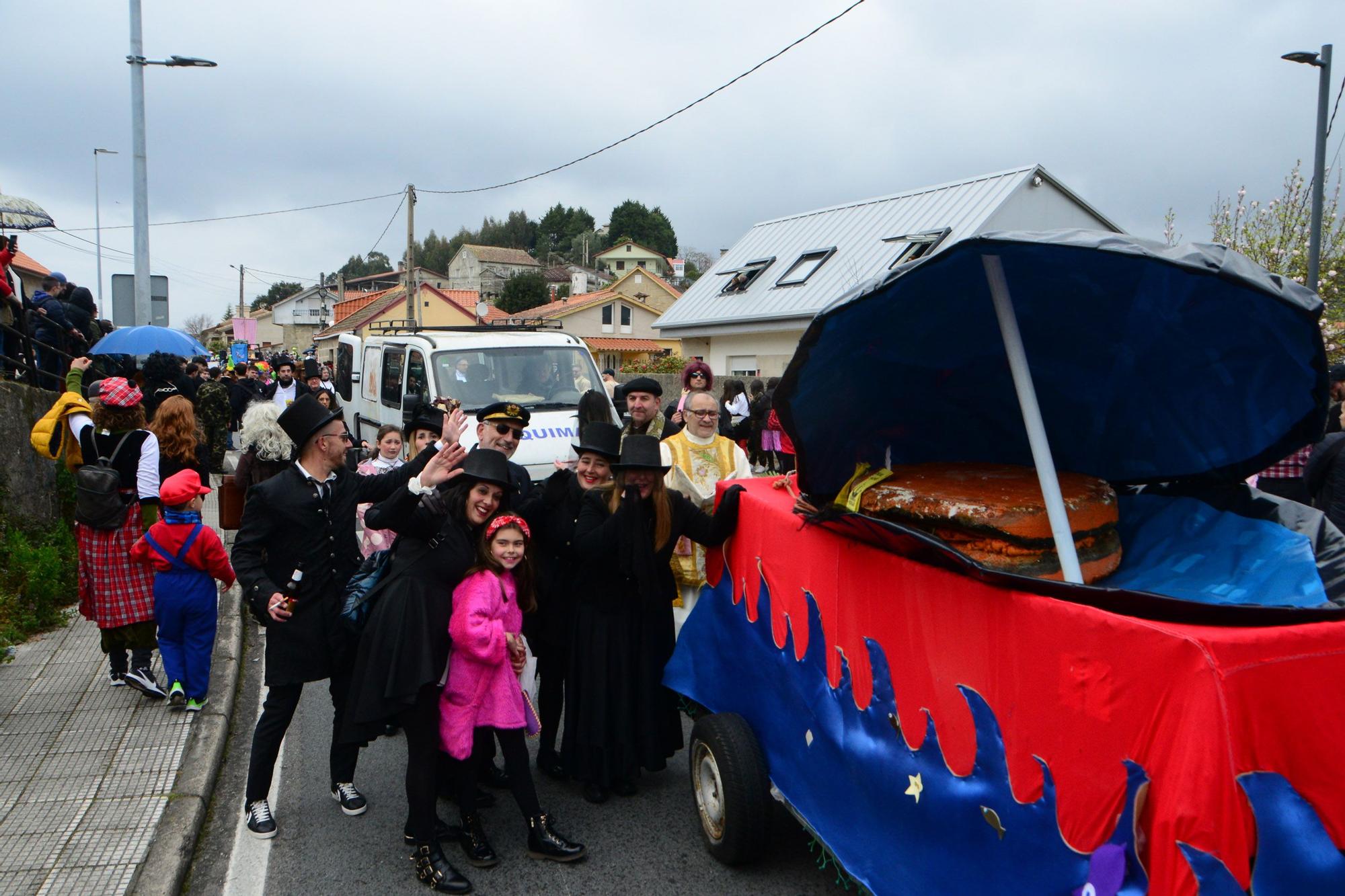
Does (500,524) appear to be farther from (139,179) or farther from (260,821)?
(139,179)

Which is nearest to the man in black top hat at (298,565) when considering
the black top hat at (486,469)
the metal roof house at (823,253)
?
the black top hat at (486,469)

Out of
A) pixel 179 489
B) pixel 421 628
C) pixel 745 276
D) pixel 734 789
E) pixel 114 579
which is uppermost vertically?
pixel 745 276

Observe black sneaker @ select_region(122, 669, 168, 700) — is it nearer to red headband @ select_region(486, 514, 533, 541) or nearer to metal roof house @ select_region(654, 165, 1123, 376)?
red headband @ select_region(486, 514, 533, 541)

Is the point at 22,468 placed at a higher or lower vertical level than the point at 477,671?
higher

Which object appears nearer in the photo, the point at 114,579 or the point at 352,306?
the point at 114,579

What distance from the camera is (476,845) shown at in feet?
13.5

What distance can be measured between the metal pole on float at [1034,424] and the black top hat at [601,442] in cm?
208

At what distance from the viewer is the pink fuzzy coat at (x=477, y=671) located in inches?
155

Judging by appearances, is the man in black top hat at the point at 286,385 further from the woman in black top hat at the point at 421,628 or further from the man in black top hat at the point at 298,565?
the woman in black top hat at the point at 421,628

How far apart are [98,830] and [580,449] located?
8.80 feet

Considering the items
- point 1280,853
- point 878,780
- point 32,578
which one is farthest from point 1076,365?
point 32,578

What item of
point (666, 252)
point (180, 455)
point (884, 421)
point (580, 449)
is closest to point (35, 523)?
point (180, 455)

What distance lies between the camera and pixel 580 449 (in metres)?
4.59

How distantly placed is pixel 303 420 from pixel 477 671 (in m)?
1.36
